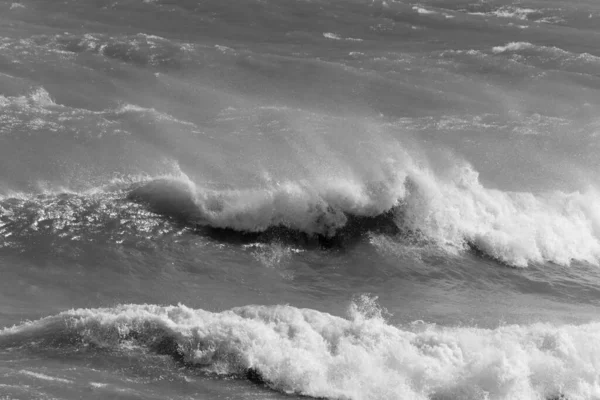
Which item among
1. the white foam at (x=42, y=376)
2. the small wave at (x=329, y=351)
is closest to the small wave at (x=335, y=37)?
the small wave at (x=329, y=351)

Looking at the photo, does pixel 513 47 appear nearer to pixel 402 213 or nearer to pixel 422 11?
pixel 422 11

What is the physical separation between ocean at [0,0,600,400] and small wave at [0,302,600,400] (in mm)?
36

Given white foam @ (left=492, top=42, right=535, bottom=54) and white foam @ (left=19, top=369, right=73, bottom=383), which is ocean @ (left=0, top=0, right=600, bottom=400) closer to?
white foam @ (left=19, top=369, right=73, bottom=383)

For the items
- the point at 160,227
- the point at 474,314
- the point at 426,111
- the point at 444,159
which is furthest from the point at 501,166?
the point at 160,227

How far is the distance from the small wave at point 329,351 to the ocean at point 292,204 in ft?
0.12

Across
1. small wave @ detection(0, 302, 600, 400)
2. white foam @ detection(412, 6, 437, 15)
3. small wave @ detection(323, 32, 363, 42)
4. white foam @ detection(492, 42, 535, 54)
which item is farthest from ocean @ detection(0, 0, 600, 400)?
white foam @ detection(412, 6, 437, 15)

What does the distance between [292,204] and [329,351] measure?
598cm

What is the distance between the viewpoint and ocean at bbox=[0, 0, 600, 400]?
13.2m

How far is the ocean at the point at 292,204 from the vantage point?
13.2 metres

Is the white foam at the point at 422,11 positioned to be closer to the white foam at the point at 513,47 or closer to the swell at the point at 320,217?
the white foam at the point at 513,47

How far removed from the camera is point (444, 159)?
22.8 m

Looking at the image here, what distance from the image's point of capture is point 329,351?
13438 millimetres

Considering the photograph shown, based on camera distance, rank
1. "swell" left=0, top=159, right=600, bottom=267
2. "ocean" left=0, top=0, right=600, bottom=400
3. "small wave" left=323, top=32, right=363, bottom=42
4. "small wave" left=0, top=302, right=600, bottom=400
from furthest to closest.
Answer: "small wave" left=323, top=32, right=363, bottom=42 < "swell" left=0, top=159, right=600, bottom=267 < "ocean" left=0, top=0, right=600, bottom=400 < "small wave" left=0, top=302, right=600, bottom=400

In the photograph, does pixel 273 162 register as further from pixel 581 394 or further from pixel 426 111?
pixel 581 394
